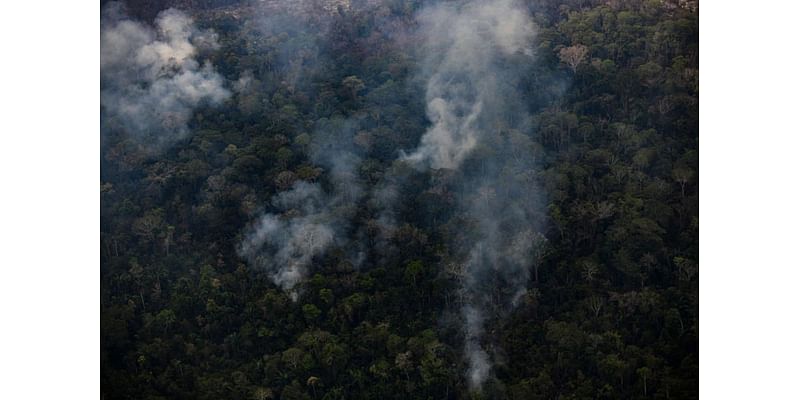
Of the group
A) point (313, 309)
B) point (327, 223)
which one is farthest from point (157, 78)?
point (313, 309)

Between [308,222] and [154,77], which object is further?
[154,77]

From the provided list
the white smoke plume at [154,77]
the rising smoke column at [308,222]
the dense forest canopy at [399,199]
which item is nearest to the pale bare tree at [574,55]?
the dense forest canopy at [399,199]

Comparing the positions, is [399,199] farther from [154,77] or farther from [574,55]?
[154,77]

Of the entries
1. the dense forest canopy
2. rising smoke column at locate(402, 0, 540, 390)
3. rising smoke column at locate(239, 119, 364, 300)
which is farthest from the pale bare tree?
rising smoke column at locate(239, 119, 364, 300)

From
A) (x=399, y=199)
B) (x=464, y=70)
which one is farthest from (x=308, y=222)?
(x=464, y=70)

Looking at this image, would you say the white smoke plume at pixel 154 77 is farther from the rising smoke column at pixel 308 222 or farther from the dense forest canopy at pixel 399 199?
the rising smoke column at pixel 308 222
